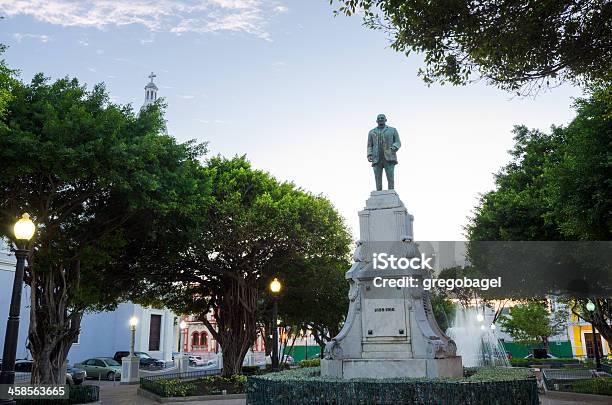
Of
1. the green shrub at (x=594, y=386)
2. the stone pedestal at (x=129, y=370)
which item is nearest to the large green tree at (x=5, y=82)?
the stone pedestal at (x=129, y=370)

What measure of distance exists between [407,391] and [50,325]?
13062 millimetres

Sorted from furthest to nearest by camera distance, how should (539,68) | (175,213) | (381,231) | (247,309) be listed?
(247,309) < (175,213) < (381,231) < (539,68)

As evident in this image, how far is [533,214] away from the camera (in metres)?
21.9

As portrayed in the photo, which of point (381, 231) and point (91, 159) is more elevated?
point (91, 159)

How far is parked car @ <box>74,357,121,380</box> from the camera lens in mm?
35531

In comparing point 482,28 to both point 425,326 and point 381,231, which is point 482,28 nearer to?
point 381,231

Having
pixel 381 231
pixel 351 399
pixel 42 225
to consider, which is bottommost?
pixel 351 399

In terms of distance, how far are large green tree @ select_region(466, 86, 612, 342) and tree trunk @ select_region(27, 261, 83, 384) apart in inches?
663

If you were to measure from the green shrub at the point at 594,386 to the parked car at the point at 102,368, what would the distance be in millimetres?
27728

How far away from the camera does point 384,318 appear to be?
13078 millimetres

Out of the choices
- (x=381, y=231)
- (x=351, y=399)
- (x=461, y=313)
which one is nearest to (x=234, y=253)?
(x=381, y=231)

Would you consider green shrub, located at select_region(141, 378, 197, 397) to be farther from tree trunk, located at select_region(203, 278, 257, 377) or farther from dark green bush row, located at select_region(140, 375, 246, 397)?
tree trunk, located at select_region(203, 278, 257, 377)

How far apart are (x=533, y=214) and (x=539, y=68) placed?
12.1m

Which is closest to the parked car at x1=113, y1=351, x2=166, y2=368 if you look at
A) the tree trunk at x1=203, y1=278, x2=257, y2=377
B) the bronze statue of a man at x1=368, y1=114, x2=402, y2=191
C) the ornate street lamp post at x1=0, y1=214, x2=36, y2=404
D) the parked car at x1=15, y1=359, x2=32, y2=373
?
the parked car at x1=15, y1=359, x2=32, y2=373
